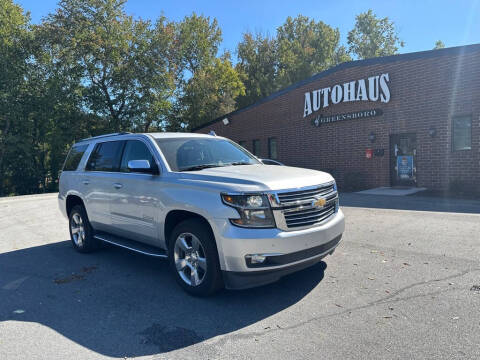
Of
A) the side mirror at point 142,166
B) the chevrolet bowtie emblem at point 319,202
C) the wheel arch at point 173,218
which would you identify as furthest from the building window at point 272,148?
the chevrolet bowtie emblem at point 319,202

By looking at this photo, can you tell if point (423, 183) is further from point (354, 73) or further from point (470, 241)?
point (470, 241)

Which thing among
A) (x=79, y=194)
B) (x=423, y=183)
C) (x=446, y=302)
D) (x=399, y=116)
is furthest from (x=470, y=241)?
(x=399, y=116)

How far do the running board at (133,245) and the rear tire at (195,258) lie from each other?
1.01 feet

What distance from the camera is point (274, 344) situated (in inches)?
123

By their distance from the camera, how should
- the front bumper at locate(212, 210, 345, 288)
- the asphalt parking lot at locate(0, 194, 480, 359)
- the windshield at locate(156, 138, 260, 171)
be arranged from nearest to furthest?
the asphalt parking lot at locate(0, 194, 480, 359)
the front bumper at locate(212, 210, 345, 288)
the windshield at locate(156, 138, 260, 171)

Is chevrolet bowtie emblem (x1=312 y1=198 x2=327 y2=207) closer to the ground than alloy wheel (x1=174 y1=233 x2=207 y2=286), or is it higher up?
higher up

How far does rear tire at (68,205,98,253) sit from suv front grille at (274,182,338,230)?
150 inches

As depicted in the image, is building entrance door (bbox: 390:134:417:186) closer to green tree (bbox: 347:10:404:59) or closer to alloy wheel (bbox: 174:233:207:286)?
alloy wheel (bbox: 174:233:207:286)

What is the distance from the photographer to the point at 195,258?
417cm

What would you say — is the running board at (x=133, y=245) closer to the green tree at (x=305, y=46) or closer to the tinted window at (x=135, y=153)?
the tinted window at (x=135, y=153)

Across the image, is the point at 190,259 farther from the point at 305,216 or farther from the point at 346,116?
the point at 346,116

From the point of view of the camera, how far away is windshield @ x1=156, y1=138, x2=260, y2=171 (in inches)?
188

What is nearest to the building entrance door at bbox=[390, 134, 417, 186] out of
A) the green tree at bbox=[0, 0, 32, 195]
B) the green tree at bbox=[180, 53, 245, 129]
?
the green tree at bbox=[180, 53, 245, 129]

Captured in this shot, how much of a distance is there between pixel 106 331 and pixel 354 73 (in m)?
14.5
